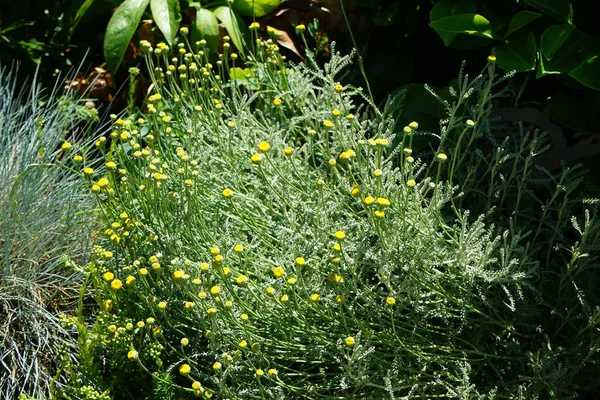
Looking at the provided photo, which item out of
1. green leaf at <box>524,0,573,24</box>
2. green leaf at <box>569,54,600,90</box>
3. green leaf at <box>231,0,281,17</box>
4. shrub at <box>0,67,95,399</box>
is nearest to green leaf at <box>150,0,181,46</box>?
green leaf at <box>231,0,281,17</box>

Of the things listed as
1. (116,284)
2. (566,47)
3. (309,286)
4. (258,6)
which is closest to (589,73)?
(566,47)

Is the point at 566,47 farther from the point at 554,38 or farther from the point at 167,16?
the point at 167,16

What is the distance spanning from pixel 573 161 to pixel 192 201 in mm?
1216

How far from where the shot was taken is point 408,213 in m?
1.98


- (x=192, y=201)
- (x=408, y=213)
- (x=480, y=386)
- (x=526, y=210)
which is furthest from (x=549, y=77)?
(x=192, y=201)

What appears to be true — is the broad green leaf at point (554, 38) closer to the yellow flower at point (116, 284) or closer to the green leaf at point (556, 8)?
the green leaf at point (556, 8)

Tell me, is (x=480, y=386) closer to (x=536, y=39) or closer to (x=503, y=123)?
(x=503, y=123)

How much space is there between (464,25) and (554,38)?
0.26 m

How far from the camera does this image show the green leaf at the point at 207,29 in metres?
3.20

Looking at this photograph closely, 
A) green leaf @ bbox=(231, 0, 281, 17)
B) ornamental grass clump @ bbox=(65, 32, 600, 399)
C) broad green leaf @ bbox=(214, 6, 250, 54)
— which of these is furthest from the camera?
green leaf @ bbox=(231, 0, 281, 17)

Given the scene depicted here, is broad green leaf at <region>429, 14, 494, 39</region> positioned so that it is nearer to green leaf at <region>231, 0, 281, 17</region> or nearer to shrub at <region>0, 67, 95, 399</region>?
shrub at <region>0, 67, 95, 399</region>

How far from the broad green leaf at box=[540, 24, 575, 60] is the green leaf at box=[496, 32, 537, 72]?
11 cm

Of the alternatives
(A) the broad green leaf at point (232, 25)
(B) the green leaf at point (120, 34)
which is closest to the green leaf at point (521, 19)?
(A) the broad green leaf at point (232, 25)

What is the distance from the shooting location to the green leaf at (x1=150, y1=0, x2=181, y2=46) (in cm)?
306
